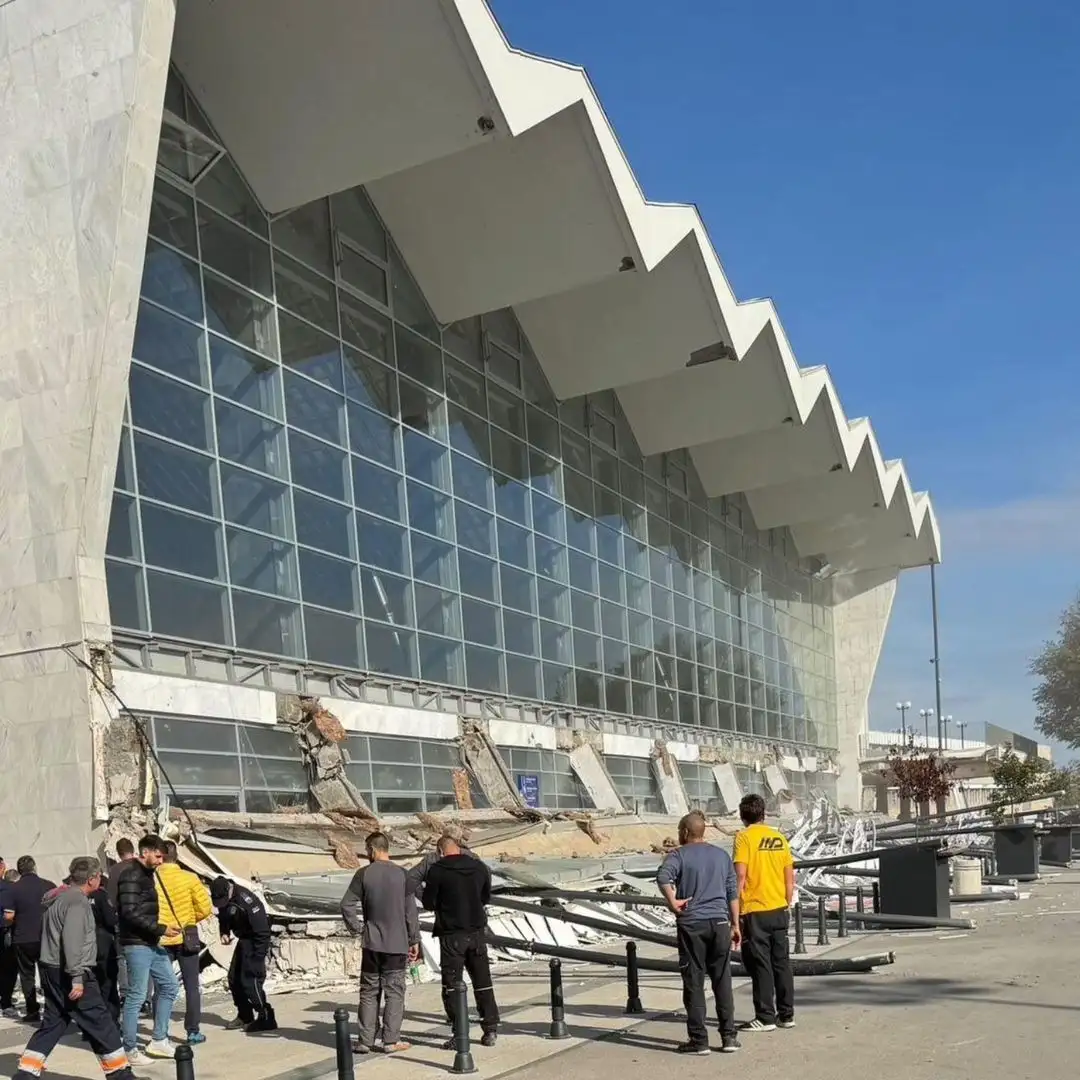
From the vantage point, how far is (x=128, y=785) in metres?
14.8

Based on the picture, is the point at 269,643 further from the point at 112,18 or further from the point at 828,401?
the point at 828,401

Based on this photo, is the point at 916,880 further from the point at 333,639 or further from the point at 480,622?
the point at 480,622

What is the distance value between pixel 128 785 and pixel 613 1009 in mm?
7363

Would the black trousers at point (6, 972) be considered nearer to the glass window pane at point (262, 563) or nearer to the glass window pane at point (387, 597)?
the glass window pane at point (262, 563)

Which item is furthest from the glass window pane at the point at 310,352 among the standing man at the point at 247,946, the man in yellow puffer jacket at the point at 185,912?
the man in yellow puffer jacket at the point at 185,912

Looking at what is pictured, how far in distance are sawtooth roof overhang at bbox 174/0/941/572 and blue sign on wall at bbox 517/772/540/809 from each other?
942cm

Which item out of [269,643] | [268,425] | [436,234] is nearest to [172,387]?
[268,425]

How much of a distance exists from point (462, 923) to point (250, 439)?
12190 mm

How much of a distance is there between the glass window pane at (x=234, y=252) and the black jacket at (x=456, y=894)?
12.8 m

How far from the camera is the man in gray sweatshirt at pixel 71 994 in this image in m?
7.41

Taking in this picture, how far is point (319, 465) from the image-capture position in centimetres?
2095

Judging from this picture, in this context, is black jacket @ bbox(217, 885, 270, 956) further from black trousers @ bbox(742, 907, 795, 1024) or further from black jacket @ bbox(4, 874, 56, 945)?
black trousers @ bbox(742, 907, 795, 1024)

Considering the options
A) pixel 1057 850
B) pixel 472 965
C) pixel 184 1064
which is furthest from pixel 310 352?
pixel 1057 850

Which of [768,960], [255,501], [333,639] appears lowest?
[768,960]
